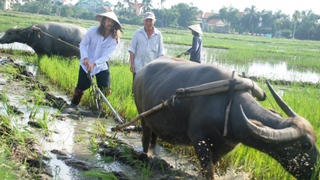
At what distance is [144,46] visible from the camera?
5.54 m

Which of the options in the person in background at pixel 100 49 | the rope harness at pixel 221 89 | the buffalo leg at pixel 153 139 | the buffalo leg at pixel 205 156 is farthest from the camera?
the person in background at pixel 100 49

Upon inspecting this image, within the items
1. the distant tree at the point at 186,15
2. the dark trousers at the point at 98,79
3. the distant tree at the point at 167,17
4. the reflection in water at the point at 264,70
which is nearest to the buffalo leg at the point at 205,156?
the dark trousers at the point at 98,79

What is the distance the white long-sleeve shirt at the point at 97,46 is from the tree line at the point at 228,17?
4826 cm

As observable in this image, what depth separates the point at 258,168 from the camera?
Answer: 340cm

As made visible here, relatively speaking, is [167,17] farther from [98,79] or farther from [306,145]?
[306,145]

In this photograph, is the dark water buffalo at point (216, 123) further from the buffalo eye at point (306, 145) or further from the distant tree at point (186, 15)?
the distant tree at point (186, 15)

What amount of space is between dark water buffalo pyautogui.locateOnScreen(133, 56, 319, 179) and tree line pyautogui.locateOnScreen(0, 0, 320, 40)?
50437 mm

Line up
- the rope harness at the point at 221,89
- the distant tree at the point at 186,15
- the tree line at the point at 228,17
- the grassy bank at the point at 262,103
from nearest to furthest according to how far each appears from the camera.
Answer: the rope harness at the point at 221,89
the grassy bank at the point at 262,103
the tree line at the point at 228,17
the distant tree at the point at 186,15

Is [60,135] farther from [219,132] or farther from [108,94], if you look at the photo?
[219,132]

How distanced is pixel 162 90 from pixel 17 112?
7.24 feet

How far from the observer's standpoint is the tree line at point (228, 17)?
55.4 m

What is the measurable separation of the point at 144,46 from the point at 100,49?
0.58m

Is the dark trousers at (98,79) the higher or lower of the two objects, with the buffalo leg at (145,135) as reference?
higher

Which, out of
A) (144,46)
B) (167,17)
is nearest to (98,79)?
(144,46)
